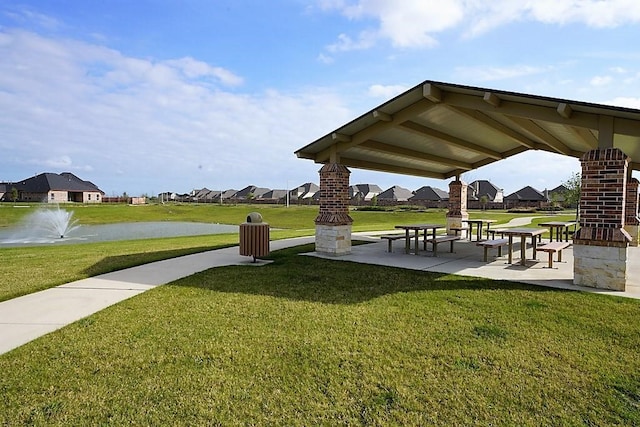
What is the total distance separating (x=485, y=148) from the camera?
12.9 metres

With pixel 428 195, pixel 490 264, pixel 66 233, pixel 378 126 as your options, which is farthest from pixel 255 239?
pixel 428 195

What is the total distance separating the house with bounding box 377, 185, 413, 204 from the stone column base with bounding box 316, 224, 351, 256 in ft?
199

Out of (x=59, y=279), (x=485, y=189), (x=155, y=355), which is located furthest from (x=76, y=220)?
(x=485, y=189)

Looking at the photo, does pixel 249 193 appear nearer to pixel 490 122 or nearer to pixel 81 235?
pixel 81 235

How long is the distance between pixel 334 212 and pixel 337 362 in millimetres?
6494

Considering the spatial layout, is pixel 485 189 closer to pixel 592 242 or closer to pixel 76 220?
pixel 76 220

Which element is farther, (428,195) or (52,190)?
(428,195)

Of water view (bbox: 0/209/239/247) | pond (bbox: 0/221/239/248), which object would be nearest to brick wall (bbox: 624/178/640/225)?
pond (bbox: 0/221/239/248)

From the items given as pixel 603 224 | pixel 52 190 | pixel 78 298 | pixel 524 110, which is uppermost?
pixel 52 190

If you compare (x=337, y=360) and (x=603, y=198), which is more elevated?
(x=603, y=198)

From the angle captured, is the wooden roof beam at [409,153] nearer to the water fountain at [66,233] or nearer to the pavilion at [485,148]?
the pavilion at [485,148]

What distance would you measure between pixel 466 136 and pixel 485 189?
6095cm

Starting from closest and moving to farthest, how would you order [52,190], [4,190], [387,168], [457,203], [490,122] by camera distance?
[490,122] → [387,168] → [457,203] → [52,190] → [4,190]

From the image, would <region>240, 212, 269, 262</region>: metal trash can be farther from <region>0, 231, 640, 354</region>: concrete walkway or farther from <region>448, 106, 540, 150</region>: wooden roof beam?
<region>448, 106, 540, 150</region>: wooden roof beam
